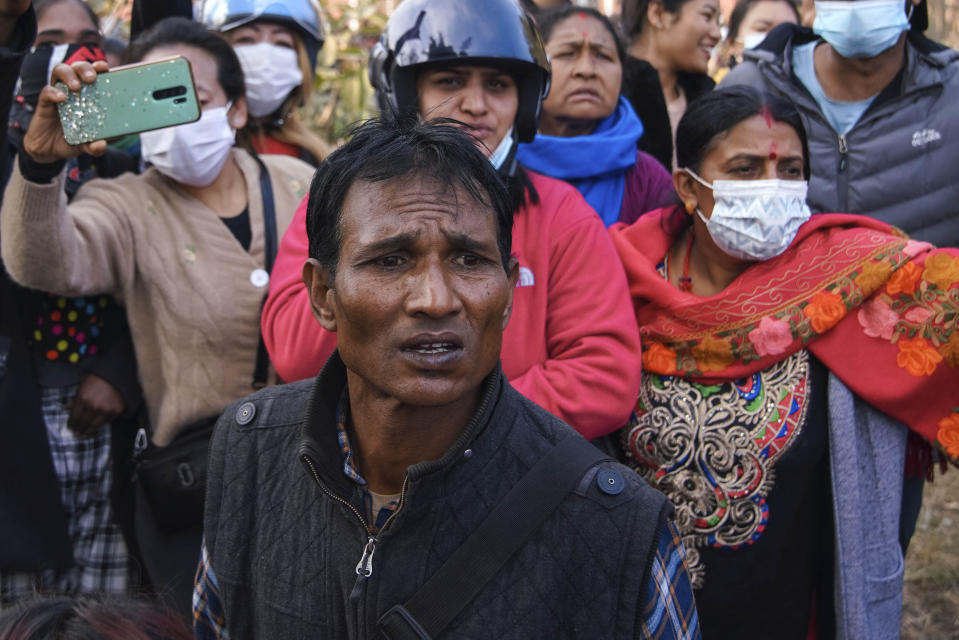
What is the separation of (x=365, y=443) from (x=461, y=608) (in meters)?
0.37

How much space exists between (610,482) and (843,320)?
1.21 meters

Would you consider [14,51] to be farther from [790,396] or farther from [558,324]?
[790,396]

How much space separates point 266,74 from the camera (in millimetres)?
3664

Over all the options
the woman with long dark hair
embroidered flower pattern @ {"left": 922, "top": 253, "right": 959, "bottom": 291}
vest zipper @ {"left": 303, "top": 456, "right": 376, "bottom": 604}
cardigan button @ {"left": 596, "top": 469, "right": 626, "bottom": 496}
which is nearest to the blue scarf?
the woman with long dark hair

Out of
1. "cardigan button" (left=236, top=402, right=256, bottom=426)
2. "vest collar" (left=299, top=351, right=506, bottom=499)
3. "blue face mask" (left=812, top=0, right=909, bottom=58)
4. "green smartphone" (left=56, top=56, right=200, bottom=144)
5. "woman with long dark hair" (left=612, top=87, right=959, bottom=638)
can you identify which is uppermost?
"green smartphone" (left=56, top=56, right=200, bottom=144)

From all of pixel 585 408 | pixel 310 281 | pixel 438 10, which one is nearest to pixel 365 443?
pixel 310 281

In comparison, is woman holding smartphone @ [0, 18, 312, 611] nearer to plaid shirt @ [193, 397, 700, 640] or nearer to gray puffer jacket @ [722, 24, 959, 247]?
plaid shirt @ [193, 397, 700, 640]

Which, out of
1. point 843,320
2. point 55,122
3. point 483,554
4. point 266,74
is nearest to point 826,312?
point 843,320

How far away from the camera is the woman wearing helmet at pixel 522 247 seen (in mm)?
2260

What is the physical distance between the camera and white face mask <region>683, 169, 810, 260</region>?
101 inches

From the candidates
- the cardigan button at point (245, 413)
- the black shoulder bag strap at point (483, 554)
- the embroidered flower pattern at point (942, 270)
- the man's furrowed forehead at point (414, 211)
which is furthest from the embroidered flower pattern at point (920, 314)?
the cardigan button at point (245, 413)

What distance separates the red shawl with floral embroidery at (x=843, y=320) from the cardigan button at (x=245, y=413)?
120 cm

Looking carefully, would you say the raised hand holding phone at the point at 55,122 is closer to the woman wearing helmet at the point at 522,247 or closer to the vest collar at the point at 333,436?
the woman wearing helmet at the point at 522,247

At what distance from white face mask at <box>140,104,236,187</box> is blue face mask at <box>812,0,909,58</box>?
2162mm
